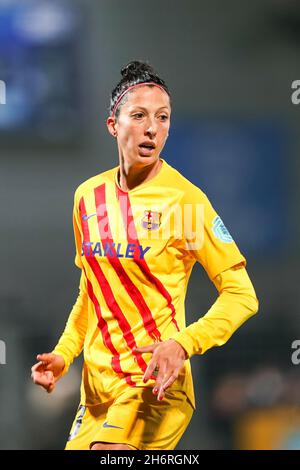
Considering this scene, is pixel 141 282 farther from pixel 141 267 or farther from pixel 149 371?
pixel 149 371

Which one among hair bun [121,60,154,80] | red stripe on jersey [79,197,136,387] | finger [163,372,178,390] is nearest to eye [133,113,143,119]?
hair bun [121,60,154,80]

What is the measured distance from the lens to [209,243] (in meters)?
2.69

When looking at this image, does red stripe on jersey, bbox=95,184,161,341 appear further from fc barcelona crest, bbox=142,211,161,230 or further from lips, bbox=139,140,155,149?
lips, bbox=139,140,155,149

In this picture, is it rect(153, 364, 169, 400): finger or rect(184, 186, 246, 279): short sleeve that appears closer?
rect(153, 364, 169, 400): finger

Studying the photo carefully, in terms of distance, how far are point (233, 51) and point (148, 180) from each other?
3.26 ft

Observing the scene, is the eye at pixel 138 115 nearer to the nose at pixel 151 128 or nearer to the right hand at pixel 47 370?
the nose at pixel 151 128

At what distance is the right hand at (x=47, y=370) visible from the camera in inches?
107

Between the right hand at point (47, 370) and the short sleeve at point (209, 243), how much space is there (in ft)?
1.92

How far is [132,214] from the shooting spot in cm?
280

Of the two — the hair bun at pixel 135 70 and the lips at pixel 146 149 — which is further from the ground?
the hair bun at pixel 135 70

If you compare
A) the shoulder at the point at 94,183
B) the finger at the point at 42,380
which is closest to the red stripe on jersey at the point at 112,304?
the shoulder at the point at 94,183

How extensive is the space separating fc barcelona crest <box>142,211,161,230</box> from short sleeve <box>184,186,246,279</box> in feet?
0.33

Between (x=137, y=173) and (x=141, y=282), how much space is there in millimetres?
384

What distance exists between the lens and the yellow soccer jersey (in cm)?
270
